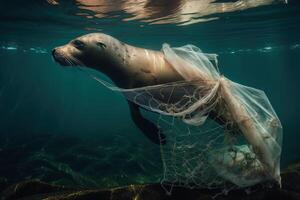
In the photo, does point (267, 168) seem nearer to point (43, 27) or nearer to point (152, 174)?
point (152, 174)

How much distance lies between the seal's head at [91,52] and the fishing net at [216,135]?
1.55m

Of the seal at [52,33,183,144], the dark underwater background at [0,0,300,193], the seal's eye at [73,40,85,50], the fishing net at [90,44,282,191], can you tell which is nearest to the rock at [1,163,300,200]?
the fishing net at [90,44,282,191]

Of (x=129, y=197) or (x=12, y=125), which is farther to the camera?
(x=12, y=125)

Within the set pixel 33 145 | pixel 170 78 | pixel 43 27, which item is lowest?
pixel 33 145

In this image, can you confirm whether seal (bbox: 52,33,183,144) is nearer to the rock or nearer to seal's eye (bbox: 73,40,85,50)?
seal's eye (bbox: 73,40,85,50)

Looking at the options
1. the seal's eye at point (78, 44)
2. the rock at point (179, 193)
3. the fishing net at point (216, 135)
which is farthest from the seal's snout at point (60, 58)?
the rock at point (179, 193)

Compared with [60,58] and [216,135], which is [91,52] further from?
[216,135]

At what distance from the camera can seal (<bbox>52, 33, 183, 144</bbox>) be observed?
5539mm

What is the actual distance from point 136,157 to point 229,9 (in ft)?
A: 27.0

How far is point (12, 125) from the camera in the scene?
2919 cm

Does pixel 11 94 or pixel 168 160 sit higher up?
pixel 168 160

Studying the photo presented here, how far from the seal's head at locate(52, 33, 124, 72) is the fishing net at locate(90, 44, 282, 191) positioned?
5.08ft

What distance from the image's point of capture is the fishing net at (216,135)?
155 inches

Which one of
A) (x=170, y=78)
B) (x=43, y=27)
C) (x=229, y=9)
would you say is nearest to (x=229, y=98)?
(x=170, y=78)
